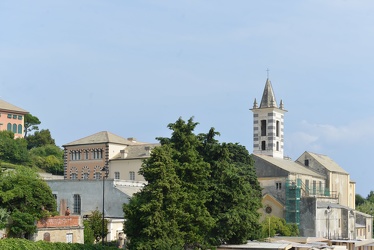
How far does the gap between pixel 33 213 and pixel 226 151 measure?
12.2m

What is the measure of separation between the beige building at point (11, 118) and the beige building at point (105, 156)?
2366 cm

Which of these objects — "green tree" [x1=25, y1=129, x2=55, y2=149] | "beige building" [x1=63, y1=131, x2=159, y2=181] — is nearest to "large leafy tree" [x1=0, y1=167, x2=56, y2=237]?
"beige building" [x1=63, y1=131, x2=159, y2=181]

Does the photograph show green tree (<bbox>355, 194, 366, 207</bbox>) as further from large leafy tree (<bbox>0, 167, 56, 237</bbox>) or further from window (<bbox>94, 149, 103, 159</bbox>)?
large leafy tree (<bbox>0, 167, 56, 237</bbox>)

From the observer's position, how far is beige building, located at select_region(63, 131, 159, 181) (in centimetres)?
7469

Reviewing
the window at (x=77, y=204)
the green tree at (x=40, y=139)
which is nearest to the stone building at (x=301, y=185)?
the window at (x=77, y=204)

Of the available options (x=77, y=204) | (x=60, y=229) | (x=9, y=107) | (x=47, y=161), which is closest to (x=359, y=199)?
(x=47, y=161)

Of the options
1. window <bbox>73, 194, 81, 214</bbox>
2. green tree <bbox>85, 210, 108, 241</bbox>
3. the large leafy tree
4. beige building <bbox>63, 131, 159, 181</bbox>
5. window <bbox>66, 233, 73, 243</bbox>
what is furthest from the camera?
beige building <bbox>63, 131, 159, 181</bbox>

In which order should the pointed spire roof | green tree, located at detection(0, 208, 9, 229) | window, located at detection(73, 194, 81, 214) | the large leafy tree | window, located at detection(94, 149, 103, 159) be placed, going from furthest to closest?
the pointed spire roof, window, located at detection(94, 149, 103, 159), window, located at detection(73, 194, 81, 214), the large leafy tree, green tree, located at detection(0, 208, 9, 229)

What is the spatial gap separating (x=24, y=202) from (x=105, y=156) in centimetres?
3441

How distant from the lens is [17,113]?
103 meters

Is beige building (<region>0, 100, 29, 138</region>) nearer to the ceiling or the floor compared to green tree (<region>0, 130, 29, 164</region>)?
nearer to the ceiling

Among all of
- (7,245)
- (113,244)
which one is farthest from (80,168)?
(7,245)

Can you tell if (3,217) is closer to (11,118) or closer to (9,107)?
(11,118)

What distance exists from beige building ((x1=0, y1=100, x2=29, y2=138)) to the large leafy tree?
193 ft
